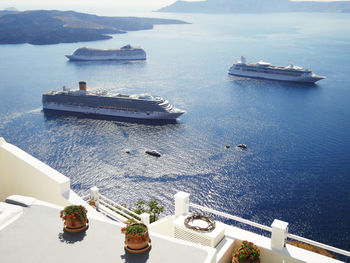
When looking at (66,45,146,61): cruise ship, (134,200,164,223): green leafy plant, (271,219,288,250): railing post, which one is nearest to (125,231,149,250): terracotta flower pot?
(271,219,288,250): railing post

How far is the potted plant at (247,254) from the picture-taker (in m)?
9.99

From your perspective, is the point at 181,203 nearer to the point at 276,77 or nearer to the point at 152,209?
the point at 152,209

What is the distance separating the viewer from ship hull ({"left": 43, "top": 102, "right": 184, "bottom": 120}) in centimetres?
6750

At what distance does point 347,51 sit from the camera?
525 ft

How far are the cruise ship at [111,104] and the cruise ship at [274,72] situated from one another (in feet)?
153

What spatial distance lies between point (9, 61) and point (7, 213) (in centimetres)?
13978

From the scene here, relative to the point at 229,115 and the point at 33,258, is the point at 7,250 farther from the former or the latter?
the point at 229,115

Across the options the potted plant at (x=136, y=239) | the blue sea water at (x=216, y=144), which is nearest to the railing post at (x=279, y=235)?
the potted plant at (x=136, y=239)

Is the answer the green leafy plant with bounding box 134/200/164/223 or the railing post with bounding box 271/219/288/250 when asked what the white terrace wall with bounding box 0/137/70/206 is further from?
the green leafy plant with bounding box 134/200/164/223

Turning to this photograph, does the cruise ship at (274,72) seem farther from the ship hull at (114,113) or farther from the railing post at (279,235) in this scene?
the railing post at (279,235)

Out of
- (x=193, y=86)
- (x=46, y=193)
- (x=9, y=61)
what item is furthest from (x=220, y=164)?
(x=9, y=61)

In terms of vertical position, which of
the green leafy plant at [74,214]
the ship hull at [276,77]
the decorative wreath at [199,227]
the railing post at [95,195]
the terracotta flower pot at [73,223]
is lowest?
the ship hull at [276,77]

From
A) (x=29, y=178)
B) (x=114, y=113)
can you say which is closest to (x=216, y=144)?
(x=114, y=113)

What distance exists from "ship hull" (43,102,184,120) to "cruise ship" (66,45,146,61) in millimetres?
67407
